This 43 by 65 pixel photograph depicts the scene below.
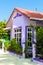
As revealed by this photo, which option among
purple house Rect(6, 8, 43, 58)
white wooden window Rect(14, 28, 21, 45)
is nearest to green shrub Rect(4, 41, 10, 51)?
purple house Rect(6, 8, 43, 58)

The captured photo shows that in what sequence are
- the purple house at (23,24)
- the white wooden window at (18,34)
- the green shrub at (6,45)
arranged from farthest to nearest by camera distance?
1. the green shrub at (6,45)
2. the white wooden window at (18,34)
3. the purple house at (23,24)

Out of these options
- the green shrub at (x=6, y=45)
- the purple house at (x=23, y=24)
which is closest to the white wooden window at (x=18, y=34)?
the purple house at (x=23, y=24)

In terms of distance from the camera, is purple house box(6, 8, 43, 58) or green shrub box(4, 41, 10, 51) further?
green shrub box(4, 41, 10, 51)

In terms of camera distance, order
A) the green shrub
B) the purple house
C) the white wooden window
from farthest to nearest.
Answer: the green shrub → the white wooden window → the purple house

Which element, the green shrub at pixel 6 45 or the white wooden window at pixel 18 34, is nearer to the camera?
the white wooden window at pixel 18 34

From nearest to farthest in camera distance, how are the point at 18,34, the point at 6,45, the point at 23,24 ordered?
the point at 23,24 < the point at 18,34 < the point at 6,45

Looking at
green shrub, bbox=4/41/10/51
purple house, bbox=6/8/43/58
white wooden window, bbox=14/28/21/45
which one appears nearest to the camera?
purple house, bbox=6/8/43/58

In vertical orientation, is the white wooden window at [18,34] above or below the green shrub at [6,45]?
above

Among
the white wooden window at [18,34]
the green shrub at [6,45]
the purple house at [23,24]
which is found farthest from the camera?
the green shrub at [6,45]

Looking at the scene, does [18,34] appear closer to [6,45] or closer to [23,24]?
[23,24]

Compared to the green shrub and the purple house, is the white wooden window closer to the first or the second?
the purple house

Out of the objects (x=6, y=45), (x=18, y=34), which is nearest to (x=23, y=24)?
(x=18, y=34)

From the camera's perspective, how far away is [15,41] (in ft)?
72.9

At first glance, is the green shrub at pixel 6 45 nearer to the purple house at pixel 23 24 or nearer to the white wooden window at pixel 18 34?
the purple house at pixel 23 24
